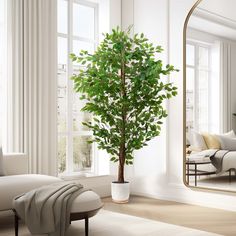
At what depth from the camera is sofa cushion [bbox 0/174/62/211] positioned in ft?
12.3

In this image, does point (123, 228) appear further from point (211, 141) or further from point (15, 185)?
point (211, 141)

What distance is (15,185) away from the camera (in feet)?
12.6

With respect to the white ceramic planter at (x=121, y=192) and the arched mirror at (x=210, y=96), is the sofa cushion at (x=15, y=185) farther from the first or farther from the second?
the arched mirror at (x=210, y=96)

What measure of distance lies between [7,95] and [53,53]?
0.79m

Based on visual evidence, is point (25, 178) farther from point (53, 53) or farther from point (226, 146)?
point (226, 146)

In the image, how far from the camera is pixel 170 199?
5.41 meters

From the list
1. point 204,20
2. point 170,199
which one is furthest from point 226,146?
point 204,20

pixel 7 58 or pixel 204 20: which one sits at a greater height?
pixel 204 20

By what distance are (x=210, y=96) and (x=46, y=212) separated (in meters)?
2.63

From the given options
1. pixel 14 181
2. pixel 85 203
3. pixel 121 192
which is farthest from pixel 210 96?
pixel 14 181

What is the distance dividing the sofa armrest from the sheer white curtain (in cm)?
37

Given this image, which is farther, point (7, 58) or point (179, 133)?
point (179, 133)

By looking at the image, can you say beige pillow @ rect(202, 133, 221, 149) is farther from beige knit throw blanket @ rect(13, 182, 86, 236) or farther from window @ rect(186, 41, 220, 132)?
beige knit throw blanket @ rect(13, 182, 86, 236)

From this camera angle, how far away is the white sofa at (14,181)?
376 cm
